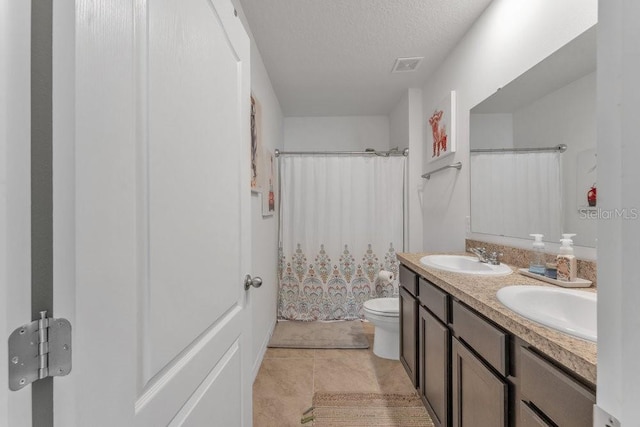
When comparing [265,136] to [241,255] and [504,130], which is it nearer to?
[241,255]

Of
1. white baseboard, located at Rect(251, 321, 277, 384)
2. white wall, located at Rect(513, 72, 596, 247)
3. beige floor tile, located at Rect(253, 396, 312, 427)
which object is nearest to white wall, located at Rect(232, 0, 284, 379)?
white baseboard, located at Rect(251, 321, 277, 384)

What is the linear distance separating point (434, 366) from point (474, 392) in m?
0.39

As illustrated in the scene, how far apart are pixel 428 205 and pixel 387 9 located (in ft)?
5.42

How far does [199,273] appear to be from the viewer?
746mm

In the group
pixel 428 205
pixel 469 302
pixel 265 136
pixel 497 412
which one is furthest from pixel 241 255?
pixel 428 205

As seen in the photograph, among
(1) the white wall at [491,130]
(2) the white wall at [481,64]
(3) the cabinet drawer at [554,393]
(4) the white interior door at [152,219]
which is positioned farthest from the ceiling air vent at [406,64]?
(3) the cabinet drawer at [554,393]

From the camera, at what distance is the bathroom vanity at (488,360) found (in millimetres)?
644

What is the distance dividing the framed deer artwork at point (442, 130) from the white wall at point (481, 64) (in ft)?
0.16

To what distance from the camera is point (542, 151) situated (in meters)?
1.38

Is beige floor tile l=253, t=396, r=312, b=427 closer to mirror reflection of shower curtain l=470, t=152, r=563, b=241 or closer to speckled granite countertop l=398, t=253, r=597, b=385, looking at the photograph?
speckled granite countertop l=398, t=253, r=597, b=385

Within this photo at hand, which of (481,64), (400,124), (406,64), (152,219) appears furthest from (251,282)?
(400,124)

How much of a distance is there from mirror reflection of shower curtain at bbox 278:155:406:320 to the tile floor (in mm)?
612

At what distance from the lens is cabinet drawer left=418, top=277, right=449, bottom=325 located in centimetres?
127

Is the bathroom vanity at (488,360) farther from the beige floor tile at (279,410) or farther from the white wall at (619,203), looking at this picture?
the beige floor tile at (279,410)
